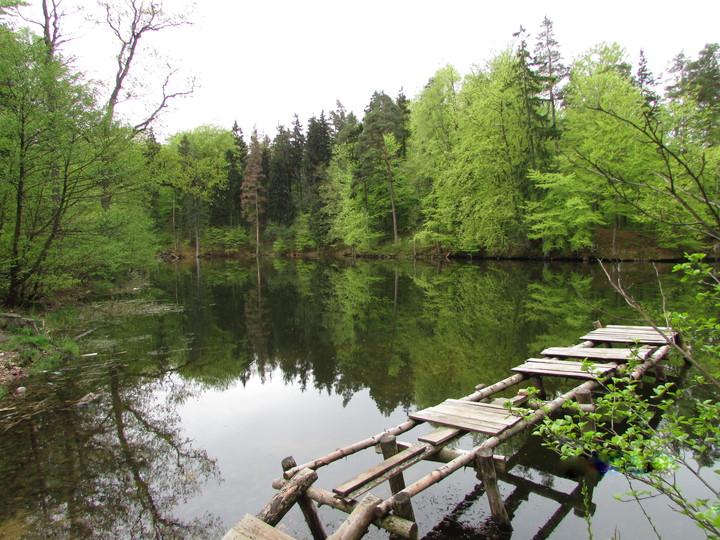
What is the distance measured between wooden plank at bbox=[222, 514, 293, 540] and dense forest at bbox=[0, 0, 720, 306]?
3180 millimetres

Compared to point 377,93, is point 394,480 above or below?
below

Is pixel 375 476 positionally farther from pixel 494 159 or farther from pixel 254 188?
pixel 254 188

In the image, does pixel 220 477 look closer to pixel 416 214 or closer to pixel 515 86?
pixel 515 86

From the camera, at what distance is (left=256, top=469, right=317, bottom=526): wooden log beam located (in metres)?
3.59

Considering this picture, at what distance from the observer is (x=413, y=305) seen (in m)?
16.1

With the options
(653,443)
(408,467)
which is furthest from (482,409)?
(653,443)

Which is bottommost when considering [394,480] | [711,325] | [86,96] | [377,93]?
[394,480]

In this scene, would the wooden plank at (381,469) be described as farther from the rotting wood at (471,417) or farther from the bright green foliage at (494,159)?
the bright green foliage at (494,159)

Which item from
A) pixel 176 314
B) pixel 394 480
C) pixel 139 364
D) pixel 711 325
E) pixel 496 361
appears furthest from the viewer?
pixel 176 314

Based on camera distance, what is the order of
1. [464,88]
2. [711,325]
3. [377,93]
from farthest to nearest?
1. [377,93]
2. [464,88]
3. [711,325]

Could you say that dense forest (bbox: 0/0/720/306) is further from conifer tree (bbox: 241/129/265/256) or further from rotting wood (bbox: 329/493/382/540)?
rotting wood (bbox: 329/493/382/540)

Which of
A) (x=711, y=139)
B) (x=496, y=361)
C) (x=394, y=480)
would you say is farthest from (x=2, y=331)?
(x=711, y=139)

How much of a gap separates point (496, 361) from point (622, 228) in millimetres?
31176

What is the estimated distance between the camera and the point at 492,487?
13.7 ft
